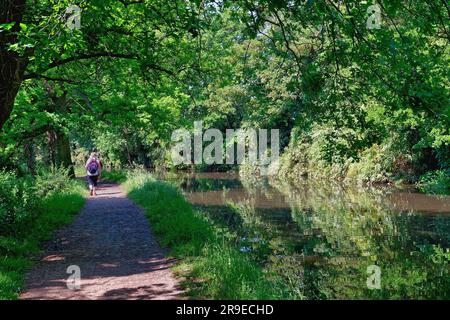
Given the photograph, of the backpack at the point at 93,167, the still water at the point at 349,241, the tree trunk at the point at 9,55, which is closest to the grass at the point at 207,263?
the still water at the point at 349,241

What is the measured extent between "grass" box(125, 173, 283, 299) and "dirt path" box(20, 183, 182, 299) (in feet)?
0.90

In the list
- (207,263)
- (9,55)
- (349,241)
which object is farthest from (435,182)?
(9,55)

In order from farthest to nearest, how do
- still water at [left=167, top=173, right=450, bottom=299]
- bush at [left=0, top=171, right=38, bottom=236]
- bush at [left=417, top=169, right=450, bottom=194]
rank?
bush at [left=417, top=169, right=450, bottom=194]
bush at [left=0, top=171, right=38, bottom=236]
still water at [left=167, top=173, right=450, bottom=299]

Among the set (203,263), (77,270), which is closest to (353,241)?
(203,263)

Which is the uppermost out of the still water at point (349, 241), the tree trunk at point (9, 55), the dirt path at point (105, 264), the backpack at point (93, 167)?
the tree trunk at point (9, 55)

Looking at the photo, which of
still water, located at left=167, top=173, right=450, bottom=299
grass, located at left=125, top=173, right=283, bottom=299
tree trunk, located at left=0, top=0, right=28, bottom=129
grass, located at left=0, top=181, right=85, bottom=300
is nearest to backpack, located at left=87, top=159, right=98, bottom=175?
grass, located at left=0, top=181, right=85, bottom=300

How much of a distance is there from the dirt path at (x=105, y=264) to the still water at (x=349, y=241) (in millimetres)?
2090

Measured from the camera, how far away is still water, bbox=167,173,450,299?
7836 mm

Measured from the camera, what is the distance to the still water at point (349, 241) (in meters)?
7.84

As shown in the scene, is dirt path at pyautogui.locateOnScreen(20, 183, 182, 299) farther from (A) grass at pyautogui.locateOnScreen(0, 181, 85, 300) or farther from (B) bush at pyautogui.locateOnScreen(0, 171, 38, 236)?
(B) bush at pyautogui.locateOnScreen(0, 171, 38, 236)

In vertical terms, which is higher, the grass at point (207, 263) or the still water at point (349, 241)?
the grass at point (207, 263)

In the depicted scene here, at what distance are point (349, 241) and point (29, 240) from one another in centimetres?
729

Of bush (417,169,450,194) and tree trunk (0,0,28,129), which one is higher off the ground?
tree trunk (0,0,28,129)

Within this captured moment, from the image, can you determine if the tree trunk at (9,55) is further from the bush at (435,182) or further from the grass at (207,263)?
the bush at (435,182)
